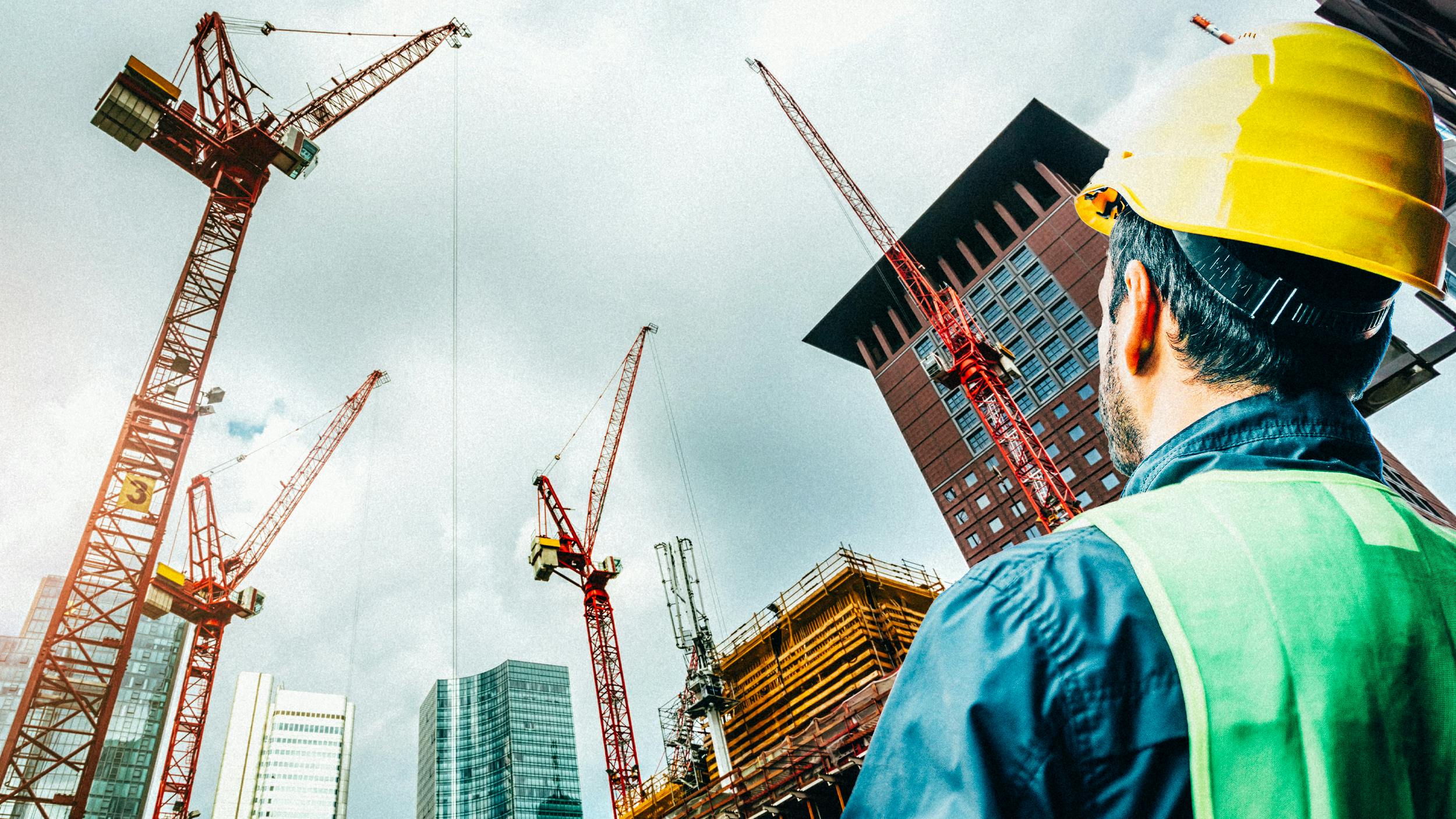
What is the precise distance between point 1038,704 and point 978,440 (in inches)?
2950

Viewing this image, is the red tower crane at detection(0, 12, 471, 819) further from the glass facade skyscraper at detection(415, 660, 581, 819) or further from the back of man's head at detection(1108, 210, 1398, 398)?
the glass facade skyscraper at detection(415, 660, 581, 819)

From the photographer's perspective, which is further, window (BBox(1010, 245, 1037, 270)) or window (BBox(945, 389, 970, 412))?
window (BBox(1010, 245, 1037, 270))

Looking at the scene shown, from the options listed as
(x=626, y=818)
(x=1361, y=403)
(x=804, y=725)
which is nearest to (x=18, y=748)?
(x=626, y=818)

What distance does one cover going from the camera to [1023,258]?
76500 millimetres

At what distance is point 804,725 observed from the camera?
82.7 ft

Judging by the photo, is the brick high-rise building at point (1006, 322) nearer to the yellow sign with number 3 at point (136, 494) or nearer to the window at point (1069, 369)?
the window at point (1069, 369)

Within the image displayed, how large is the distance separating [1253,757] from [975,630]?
1.17 feet

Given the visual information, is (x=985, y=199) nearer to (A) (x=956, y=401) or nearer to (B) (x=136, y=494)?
(A) (x=956, y=401)

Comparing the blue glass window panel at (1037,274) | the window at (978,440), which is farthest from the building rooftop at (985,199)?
the window at (978,440)

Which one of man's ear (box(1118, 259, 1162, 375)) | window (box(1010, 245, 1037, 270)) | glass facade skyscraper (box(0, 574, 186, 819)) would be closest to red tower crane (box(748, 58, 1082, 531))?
window (box(1010, 245, 1037, 270))

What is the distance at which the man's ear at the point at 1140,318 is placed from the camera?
164 cm

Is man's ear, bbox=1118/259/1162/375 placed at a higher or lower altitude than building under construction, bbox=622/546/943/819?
lower

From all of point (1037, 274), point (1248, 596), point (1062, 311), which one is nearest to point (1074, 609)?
point (1248, 596)

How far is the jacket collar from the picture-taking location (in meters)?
1.30
